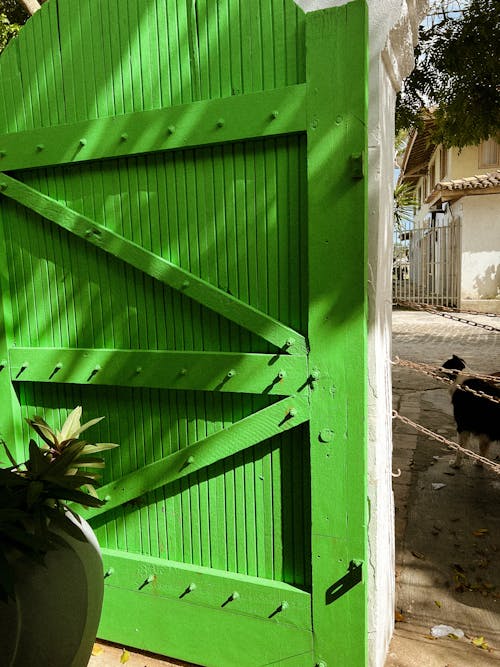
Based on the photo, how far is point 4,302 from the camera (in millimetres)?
2654

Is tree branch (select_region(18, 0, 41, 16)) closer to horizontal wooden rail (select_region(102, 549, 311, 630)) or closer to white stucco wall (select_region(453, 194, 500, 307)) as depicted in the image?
horizontal wooden rail (select_region(102, 549, 311, 630))

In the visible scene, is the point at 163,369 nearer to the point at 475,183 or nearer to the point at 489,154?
the point at 475,183

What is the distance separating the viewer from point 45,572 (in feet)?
5.46

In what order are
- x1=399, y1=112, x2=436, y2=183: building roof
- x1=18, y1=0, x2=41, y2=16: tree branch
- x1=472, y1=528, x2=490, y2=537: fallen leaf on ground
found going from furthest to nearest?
x1=399, y1=112, x2=436, y2=183: building roof < x1=18, y1=0, x2=41, y2=16: tree branch < x1=472, y1=528, x2=490, y2=537: fallen leaf on ground

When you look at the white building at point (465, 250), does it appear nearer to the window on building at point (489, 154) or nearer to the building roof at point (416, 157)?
the window on building at point (489, 154)

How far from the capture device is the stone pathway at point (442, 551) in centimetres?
261

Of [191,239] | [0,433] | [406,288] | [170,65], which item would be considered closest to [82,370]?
[0,433]

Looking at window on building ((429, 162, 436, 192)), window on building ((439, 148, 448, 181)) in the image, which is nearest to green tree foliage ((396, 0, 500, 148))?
window on building ((439, 148, 448, 181))

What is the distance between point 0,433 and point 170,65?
1917 millimetres

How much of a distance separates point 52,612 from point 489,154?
19.9 m

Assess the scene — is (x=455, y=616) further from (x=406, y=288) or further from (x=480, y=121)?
(x=406, y=288)

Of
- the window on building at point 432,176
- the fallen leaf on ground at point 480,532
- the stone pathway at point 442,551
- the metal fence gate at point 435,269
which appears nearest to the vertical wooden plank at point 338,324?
the stone pathway at point 442,551

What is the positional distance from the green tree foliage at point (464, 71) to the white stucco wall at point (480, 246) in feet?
33.5

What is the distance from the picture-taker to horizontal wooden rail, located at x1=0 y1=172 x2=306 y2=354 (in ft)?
7.07
